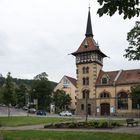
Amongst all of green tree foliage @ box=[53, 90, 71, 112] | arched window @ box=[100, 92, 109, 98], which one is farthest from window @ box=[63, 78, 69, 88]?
arched window @ box=[100, 92, 109, 98]

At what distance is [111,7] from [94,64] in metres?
84.2

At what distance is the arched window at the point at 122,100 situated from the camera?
84.5 metres

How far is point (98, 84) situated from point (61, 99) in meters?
17.0

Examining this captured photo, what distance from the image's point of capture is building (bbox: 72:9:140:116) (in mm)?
85250

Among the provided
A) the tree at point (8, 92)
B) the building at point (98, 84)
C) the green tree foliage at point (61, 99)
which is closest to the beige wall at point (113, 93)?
the building at point (98, 84)

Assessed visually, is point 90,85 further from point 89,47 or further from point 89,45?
point 89,45

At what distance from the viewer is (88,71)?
9138 cm

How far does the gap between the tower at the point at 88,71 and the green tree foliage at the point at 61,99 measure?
1195cm

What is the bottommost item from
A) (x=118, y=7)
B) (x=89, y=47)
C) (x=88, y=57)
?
(x=118, y=7)

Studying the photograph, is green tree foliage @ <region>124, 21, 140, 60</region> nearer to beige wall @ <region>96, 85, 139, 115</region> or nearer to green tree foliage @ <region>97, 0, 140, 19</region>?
green tree foliage @ <region>97, 0, 140, 19</region>

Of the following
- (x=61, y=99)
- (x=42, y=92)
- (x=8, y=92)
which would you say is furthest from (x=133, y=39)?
(x=42, y=92)

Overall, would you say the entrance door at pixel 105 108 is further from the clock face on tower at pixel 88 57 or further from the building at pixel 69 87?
the building at pixel 69 87

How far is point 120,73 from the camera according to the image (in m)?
90.9

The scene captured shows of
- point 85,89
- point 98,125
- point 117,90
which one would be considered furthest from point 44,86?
point 98,125
